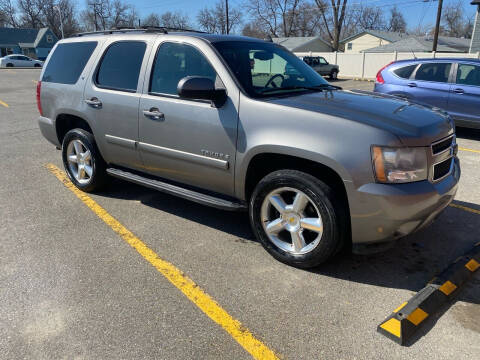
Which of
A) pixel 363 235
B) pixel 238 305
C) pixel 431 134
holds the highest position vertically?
pixel 431 134

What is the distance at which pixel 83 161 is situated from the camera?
4.96 metres

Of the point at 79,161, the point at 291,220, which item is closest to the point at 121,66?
the point at 79,161

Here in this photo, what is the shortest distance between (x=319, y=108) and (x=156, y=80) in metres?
1.74

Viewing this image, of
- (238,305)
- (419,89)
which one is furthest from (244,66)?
(419,89)

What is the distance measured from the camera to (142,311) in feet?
9.11

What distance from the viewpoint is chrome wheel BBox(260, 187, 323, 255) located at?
3.16 meters

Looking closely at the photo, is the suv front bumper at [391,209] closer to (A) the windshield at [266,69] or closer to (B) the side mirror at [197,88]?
(A) the windshield at [266,69]

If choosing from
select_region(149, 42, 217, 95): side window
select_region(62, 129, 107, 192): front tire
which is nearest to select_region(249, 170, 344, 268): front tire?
select_region(149, 42, 217, 95): side window

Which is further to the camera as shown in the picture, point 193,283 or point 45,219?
point 45,219

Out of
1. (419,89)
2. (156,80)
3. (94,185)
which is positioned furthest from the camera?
(419,89)

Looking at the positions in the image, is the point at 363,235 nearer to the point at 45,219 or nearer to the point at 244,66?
the point at 244,66

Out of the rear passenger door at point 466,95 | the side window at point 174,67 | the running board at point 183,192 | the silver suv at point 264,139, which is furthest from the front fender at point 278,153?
the rear passenger door at point 466,95

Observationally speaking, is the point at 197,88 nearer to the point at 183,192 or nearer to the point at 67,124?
the point at 183,192

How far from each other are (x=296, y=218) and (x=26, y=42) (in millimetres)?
80324
